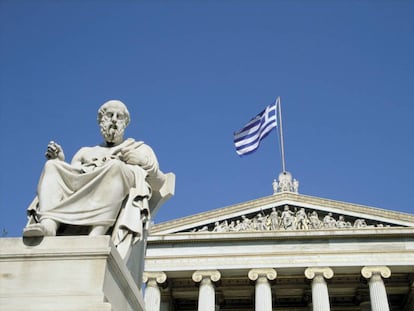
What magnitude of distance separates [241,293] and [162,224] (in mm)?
7026

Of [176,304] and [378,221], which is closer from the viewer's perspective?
[378,221]

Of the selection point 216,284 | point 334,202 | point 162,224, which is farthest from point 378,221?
point 162,224

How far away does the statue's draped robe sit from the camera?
172 inches

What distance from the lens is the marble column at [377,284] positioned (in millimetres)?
32062

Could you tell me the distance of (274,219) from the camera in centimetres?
3594

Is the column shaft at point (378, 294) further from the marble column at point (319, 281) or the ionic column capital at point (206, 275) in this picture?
the ionic column capital at point (206, 275)

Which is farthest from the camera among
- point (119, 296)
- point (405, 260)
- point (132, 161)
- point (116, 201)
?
point (405, 260)

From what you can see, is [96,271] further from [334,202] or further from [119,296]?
[334,202]

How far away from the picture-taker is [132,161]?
5.12 meters

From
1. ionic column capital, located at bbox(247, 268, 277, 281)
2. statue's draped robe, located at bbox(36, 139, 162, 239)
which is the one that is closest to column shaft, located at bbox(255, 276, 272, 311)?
ionic column capital, located at bbox(247, 268, 277, 281)

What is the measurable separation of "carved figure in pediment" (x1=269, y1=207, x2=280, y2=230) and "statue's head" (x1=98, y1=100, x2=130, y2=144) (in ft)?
101

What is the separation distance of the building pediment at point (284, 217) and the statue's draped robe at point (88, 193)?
3073 cm

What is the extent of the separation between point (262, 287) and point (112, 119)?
29.2 meters

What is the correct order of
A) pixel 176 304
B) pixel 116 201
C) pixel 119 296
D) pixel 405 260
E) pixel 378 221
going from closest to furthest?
pixel 119 296, pixel 116 201, pixel 405 260, pixel 378 221, pixel 176 304
